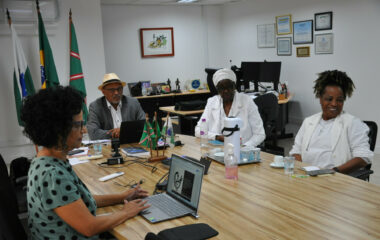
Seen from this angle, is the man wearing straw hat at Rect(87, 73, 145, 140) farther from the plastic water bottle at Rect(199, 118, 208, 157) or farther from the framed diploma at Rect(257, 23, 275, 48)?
the framed diploma at Rect(257, 23, 275, 48)

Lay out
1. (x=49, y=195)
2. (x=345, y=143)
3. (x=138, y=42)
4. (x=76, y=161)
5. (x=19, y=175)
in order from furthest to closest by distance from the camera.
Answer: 1. (x=138, y=42)
2. (x=19, y=175)
3. (x=76, y=161)
4. (x=345, y=143)
5. (x=49, y=195)

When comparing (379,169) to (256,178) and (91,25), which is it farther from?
(91,25)

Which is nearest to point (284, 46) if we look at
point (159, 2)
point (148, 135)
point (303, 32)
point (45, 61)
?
point (303, 32)

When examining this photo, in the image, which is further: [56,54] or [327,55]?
[327,55]

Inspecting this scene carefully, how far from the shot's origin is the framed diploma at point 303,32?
6453 millimetres

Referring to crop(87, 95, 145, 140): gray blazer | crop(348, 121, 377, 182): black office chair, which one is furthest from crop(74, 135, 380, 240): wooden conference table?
crop(87, 95, 145, 140): gray blazer

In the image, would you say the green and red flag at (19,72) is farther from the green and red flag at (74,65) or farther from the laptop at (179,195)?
the laptop at (179,195)

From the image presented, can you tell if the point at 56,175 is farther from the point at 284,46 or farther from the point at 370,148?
the point at 284,46

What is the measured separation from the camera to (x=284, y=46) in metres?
7.02

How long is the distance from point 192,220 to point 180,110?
12.9ft

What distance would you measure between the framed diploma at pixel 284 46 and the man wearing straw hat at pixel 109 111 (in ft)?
12.8

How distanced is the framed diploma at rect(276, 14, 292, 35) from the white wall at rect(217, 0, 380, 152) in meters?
0.09

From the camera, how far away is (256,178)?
2355 millimetres

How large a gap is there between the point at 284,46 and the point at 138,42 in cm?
295
